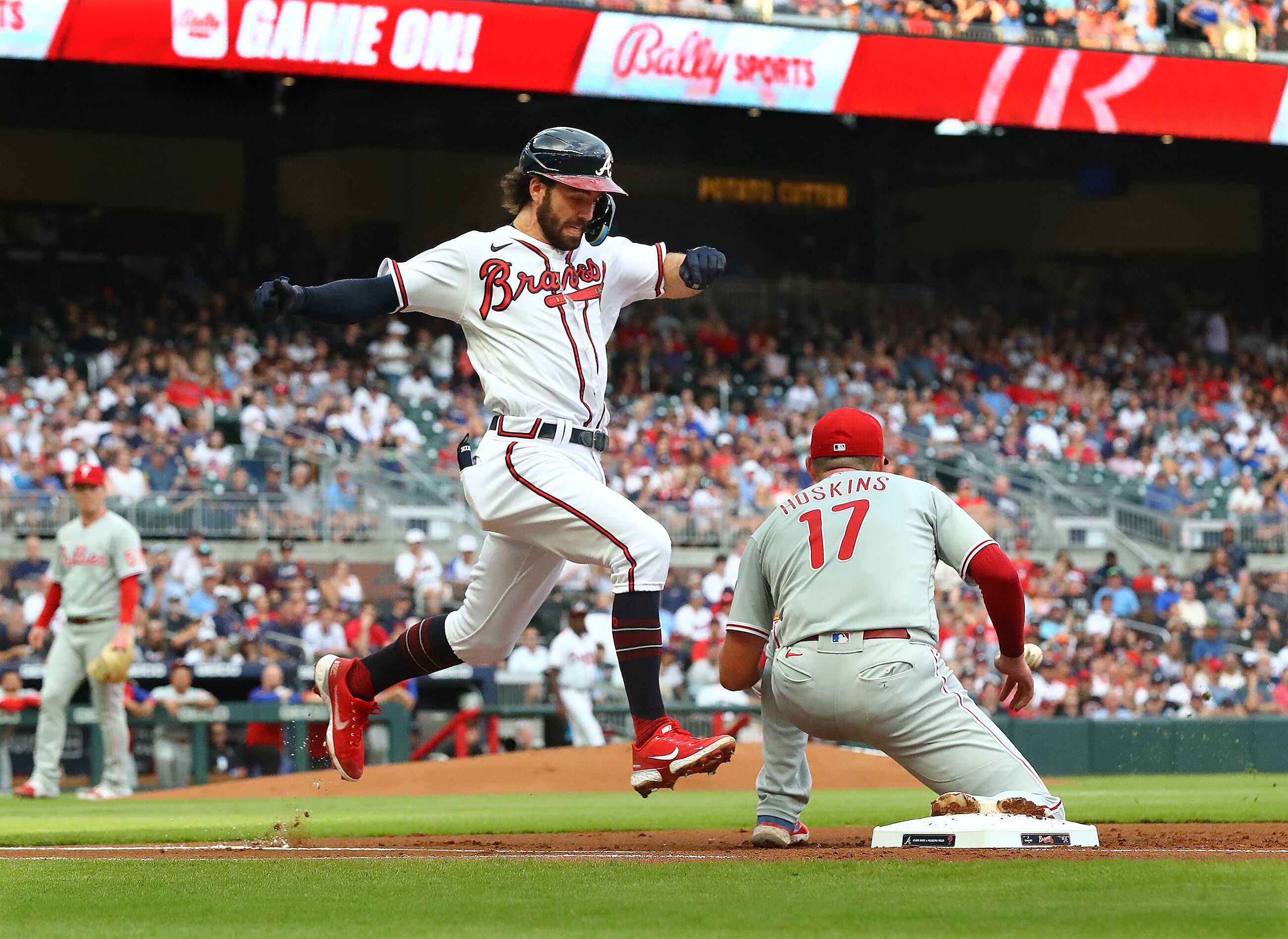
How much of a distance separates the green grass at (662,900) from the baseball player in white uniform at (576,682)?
28.6 ft

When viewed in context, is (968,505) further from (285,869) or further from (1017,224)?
(285,869)

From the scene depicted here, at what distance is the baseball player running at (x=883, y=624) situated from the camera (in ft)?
17.3

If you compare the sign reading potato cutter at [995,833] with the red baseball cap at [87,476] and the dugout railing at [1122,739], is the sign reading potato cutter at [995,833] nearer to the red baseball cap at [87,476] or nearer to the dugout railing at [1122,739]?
the red baseball cap at [87,476]

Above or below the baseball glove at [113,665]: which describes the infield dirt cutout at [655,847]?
below

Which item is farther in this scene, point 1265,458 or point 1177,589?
point 1265,458

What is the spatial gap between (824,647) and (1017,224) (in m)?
22.9

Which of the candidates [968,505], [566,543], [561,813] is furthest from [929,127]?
[566,543]

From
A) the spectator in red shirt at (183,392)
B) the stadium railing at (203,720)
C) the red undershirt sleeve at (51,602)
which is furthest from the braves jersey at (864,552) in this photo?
the spectator in red shirt at (183,392)

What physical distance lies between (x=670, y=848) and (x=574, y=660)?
8297mm

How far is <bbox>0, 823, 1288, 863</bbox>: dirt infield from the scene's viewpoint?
508 cm

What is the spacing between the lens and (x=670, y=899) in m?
4.05

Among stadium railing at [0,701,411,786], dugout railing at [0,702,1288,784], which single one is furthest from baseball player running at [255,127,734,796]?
dugout railing at [0,702,1288,784]

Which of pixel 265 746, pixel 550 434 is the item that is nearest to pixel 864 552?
pixel 550 434

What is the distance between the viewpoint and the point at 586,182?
571cm
